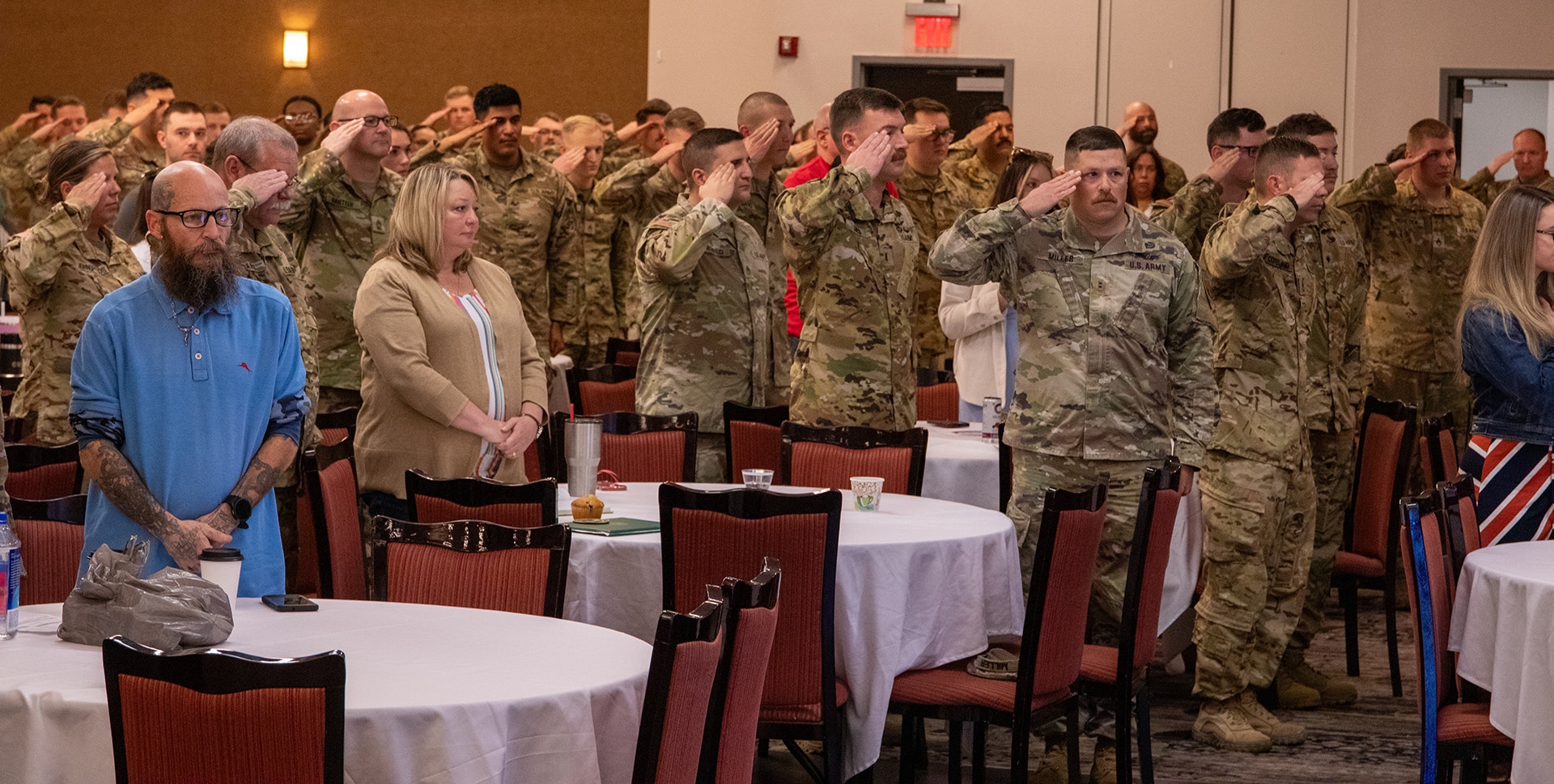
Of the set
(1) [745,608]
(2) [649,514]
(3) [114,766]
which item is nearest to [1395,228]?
(2) [649,514]

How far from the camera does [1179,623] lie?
19.3 ft

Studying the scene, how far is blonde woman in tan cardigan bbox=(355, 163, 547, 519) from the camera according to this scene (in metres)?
4.43

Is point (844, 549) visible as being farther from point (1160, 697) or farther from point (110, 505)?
point (1160, 697)

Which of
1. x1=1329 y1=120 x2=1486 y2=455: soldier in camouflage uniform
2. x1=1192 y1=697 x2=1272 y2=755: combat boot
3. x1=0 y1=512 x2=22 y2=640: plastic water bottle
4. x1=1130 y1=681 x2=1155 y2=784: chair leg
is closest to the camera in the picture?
x1=0 y1=512 x2=22 y2=640: plastic water bottle

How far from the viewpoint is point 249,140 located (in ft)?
15.7

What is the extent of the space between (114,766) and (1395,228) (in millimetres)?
6831

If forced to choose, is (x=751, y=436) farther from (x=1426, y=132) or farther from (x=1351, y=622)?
(x=1426, y=132)

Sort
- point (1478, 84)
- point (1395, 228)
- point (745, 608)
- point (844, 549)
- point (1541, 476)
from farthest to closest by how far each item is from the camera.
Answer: point (1478, 84) < point (1395, 228) < point (1541, 476) < point (844, 549) < point (745, 608)

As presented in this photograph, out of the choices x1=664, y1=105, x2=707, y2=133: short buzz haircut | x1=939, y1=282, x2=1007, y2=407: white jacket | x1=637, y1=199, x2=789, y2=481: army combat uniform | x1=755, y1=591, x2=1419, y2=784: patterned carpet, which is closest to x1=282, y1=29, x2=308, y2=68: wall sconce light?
x1=664, y1=105, x2=707, y2=133: short buzz haircut

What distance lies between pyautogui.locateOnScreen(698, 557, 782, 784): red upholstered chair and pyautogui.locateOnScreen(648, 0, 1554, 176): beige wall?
893 centimetres

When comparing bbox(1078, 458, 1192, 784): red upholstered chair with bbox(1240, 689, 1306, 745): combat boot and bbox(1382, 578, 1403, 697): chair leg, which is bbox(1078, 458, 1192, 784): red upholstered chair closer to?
bbox(1240, 689, 1306, 745): combat boot

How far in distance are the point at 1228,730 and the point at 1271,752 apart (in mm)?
141

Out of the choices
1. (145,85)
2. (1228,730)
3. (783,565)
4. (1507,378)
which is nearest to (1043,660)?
(783,565)

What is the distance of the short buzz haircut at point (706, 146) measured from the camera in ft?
19.2
